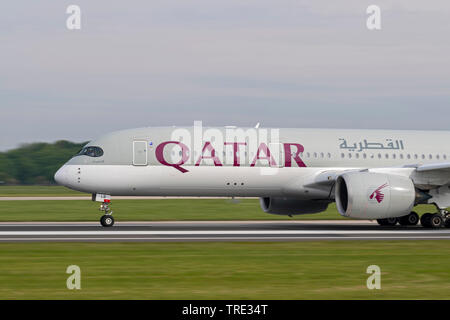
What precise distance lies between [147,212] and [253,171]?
12965mm

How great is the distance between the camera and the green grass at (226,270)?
40.9 ft

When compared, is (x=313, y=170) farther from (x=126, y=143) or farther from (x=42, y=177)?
(x=42, y=177)

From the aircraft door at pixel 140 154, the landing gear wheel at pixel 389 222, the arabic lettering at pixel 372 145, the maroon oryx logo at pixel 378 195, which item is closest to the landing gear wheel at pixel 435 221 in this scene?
the landing gear wheel at pixel 389 222

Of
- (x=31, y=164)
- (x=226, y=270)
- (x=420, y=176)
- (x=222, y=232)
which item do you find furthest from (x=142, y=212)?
(x=31, y=164)

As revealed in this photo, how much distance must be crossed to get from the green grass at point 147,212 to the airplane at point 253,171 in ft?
22.3

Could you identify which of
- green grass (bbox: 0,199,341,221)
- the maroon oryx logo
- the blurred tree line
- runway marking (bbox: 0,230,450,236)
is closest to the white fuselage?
the maroon oryx logo

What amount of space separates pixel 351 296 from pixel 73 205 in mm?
35509

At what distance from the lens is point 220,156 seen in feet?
90.7

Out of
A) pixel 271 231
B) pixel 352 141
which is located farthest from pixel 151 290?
pixel 352 141

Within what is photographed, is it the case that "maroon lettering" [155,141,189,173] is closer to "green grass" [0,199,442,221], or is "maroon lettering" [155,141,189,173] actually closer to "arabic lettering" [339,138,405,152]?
"arabic lettering" [339,138,405,152]

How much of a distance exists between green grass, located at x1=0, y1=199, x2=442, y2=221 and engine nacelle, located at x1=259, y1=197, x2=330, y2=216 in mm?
4809

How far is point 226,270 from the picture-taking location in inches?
596

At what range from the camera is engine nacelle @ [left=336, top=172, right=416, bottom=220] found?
85.1ft

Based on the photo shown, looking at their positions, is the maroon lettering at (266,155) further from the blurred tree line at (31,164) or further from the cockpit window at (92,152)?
the blurred tree line at (31,164)
